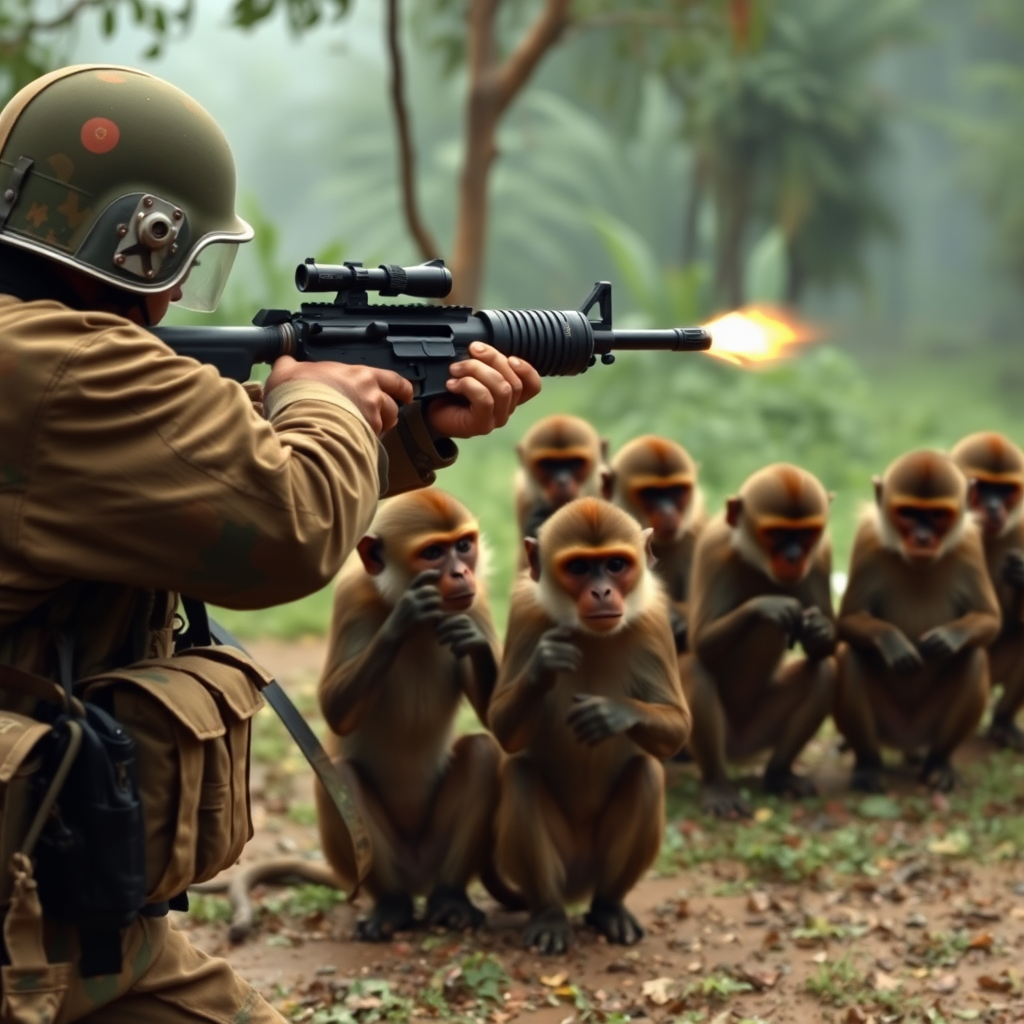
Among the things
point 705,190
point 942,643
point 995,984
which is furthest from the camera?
point 705,190

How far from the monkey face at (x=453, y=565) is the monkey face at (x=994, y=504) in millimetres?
3114

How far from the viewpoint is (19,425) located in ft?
8.82

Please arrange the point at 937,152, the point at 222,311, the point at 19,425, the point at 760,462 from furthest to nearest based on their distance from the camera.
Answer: the point at 937,152 < the point at 760,462 < the point at 222,311 < the point at 19,425

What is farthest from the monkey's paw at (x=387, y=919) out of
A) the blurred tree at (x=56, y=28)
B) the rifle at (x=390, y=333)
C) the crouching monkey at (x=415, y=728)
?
the blurred tree at (x=56, y=28)

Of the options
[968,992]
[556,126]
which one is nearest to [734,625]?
[968,992]

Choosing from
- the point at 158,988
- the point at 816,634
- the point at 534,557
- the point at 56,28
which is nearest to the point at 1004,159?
the point at 56,28

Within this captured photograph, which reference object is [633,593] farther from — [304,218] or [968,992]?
[304,218]

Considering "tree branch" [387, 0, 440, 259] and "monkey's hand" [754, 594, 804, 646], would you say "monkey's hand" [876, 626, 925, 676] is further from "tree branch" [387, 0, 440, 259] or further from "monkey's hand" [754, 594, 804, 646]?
"tree branch" [387, 0, 440, 259]

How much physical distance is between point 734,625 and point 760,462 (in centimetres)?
960

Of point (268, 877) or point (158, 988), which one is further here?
point (268, 877)

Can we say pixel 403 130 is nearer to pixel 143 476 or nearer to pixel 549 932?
pixel 549 932

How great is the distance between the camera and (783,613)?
6.89 m

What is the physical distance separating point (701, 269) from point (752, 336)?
1676cm

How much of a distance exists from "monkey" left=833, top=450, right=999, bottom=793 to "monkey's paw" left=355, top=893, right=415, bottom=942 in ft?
8.54
